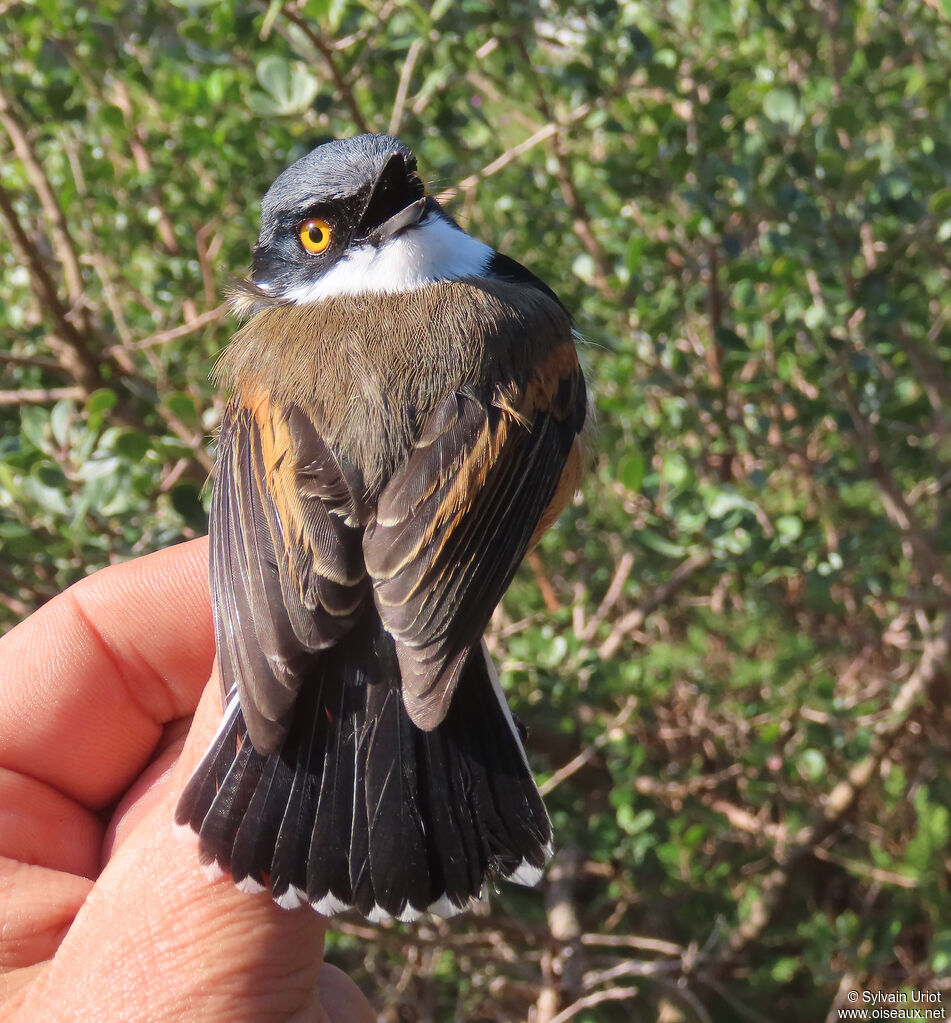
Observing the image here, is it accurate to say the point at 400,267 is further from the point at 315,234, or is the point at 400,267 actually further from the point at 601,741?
the point at 601,741

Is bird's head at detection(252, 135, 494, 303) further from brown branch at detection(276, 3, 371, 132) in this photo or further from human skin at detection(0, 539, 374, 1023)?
human skin at detection(0, 539, 374, 1023)

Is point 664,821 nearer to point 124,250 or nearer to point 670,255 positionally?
point 670,255

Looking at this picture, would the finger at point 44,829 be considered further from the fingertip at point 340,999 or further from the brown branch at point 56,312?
the brown branch at point 56,312

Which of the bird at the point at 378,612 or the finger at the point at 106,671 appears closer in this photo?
the bird at the point at 378,612

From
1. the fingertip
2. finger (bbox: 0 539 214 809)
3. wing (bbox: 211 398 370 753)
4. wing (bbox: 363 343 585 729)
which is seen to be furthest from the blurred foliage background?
the fingertip

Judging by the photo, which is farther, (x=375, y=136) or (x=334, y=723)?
(x=375, y=136)

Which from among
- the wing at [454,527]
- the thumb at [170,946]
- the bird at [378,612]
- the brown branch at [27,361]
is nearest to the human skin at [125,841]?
the thumb at [170,946]

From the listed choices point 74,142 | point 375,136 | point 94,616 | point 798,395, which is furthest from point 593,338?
point 74,142
